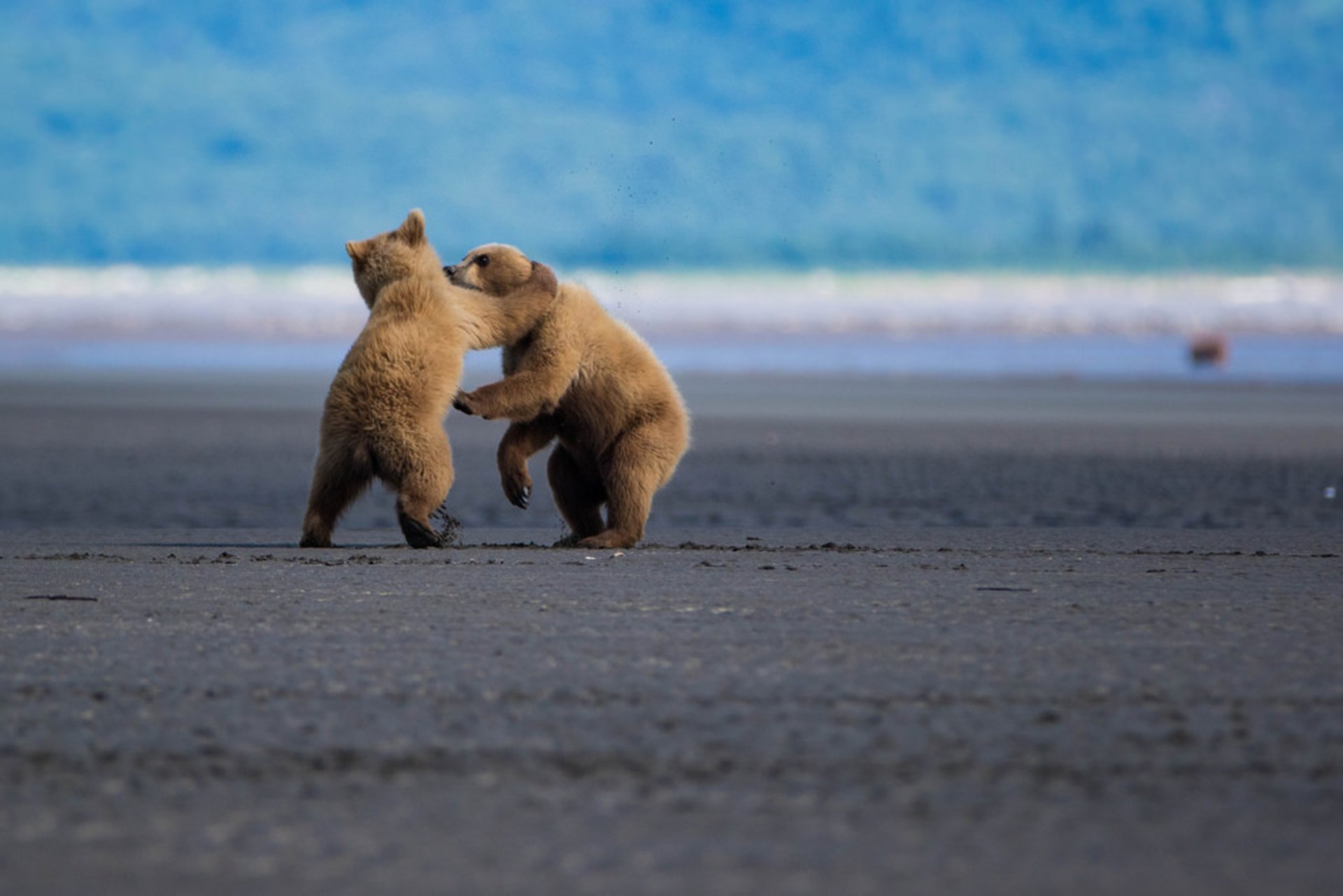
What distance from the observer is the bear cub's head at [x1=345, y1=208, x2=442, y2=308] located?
7.91 meters

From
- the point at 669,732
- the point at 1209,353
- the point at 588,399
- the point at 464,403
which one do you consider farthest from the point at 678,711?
the point at 1209,353

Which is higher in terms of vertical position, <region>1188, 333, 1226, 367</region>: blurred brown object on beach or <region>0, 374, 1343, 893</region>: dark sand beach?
<region>1188, 333, 1226, 367</region>: blurred brown object on beach

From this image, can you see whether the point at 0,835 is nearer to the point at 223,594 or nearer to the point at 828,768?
the point at 828,768

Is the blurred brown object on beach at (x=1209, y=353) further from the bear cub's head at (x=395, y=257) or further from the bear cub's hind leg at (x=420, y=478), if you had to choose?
the bear cub's hind leg at (x=420, y=478)

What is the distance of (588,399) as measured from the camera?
7980 millimetres

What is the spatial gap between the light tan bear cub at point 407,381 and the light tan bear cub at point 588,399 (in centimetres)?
11

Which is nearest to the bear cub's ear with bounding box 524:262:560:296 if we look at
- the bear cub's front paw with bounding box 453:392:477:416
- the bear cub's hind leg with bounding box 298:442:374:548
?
the bear cub's front paw with bounding box 453:392:477:416

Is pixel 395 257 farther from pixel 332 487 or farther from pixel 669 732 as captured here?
pixel 669 732

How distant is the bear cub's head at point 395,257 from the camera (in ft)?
26.0

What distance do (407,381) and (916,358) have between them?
40041mm

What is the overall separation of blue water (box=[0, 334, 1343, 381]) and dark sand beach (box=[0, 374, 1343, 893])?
27.9 m

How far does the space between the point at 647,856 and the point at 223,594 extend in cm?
340

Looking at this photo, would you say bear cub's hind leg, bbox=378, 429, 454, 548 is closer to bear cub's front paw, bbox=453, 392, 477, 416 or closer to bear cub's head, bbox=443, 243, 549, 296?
bear cub's front paw, bbox=453, 392, 477, 416

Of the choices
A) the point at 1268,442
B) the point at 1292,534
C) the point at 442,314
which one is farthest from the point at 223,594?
the point at 1268,442
